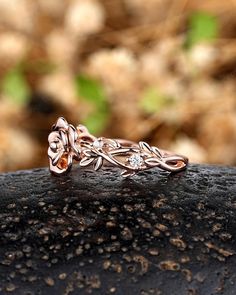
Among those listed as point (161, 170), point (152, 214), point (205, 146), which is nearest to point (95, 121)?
point (205, 146)

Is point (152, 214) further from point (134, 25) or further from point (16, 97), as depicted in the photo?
point (134, 25)

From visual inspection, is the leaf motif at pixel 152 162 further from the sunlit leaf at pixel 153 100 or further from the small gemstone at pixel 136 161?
the sunlit leaf at pixel 153 100

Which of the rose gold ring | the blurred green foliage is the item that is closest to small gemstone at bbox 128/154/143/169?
the rose gold ring

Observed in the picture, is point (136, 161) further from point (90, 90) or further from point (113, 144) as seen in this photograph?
point (90, 90)

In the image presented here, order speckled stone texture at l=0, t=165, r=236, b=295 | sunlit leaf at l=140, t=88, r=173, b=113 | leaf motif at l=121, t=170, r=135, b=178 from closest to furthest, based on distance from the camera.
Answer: speckled stone texture at l=0, t=165, r=236, b=295 < leaf motif at l=121, t=170, r=135, b=178 < sunlit leaf at l=140, t=88, r=173, b=113

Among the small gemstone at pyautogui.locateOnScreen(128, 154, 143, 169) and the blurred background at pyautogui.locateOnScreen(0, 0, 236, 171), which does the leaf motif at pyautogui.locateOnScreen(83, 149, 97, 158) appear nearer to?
the small gemstone at pyautogui.locateOnScreen(128, 154, 143, 169)

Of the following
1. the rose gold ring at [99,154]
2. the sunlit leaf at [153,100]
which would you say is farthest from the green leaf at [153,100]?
the rose gold ring at [99,154]
